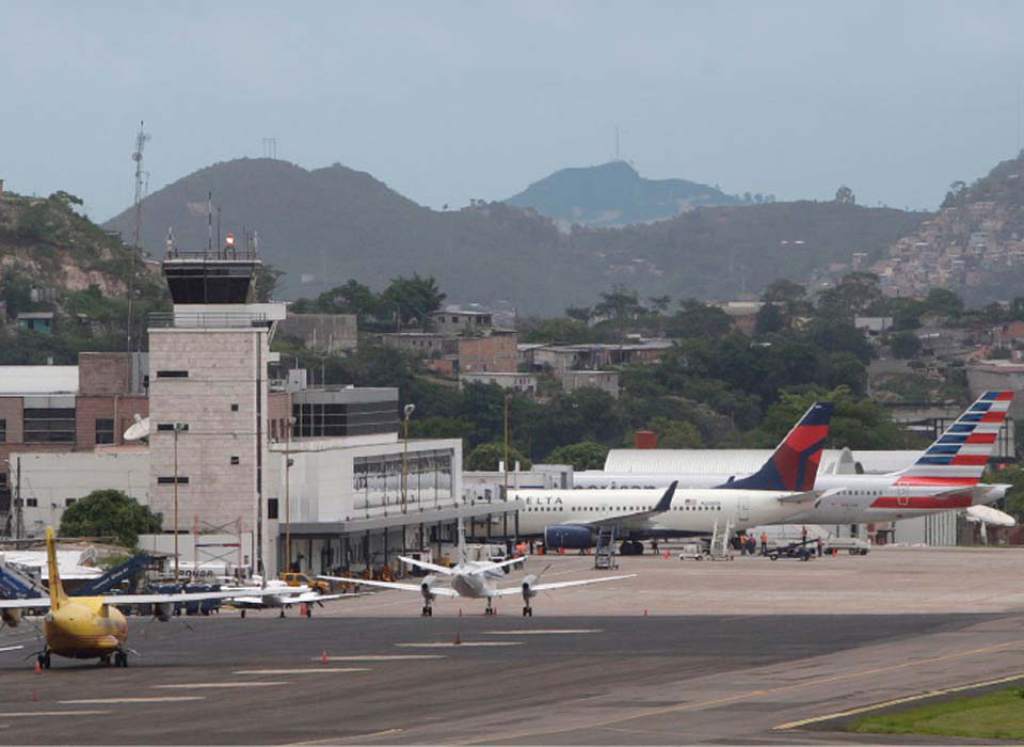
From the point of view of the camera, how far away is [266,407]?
11175 cm

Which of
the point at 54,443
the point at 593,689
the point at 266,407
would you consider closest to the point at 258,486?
the point at 266,407

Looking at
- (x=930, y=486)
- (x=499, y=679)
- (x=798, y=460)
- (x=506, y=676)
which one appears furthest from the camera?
(x=930, y=486)

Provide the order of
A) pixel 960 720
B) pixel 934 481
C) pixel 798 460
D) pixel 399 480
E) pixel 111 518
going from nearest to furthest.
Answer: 1. pixel 960 720
2. pixel 111 518
3. pixel 399 480
4. pixel 798 460
5. pixel 934 481

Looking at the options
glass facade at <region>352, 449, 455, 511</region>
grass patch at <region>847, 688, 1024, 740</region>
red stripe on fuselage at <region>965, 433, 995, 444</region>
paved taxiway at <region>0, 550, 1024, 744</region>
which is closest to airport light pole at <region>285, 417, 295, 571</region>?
glass facade at <region>352, 449, 455, 511</region>

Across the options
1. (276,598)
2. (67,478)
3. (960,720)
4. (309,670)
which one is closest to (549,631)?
(276,598)

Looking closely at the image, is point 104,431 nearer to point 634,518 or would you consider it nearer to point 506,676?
point 634,518

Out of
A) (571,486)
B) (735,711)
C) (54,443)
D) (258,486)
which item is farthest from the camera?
(571,486)

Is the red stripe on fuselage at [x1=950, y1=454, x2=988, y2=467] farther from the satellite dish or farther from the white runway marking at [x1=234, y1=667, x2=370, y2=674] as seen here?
the white runway marking at [x1=234, y1=667, x2=370, y2=674]

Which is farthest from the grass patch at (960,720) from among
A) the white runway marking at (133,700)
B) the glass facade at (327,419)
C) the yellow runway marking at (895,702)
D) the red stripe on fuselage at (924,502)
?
the red stripe on fuselage at (924,502)

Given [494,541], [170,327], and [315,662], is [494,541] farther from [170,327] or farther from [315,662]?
[315,662]

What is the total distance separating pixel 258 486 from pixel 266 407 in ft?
12.7

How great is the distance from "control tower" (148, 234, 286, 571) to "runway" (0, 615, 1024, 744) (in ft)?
89.4

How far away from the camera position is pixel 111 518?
358ft

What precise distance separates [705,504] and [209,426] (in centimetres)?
3704
